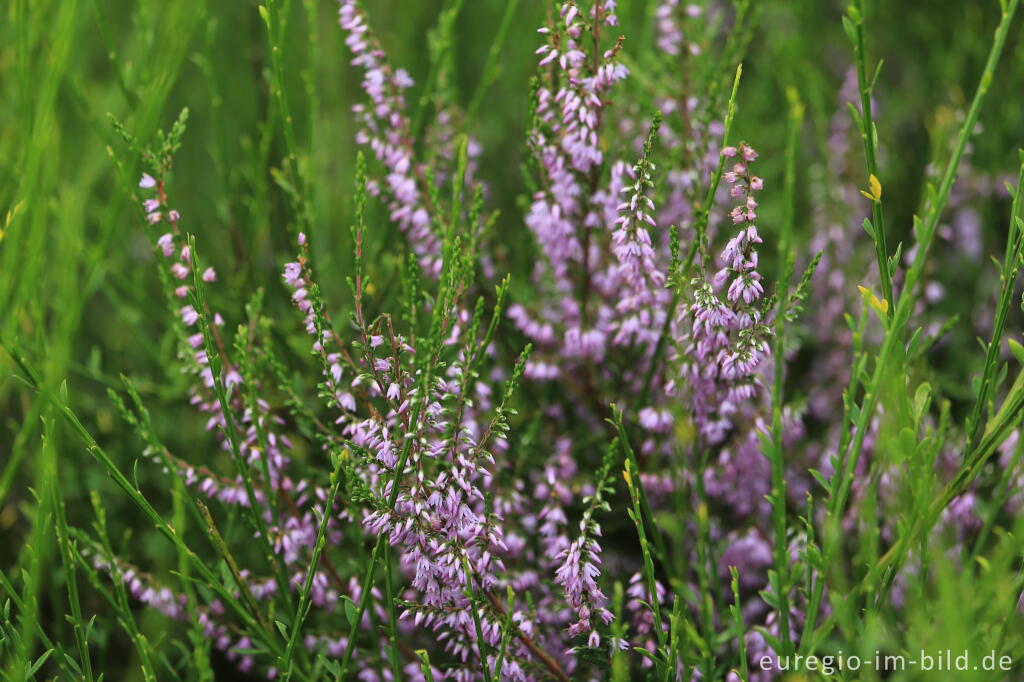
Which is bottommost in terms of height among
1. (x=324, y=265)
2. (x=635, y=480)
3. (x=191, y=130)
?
(x=635, y=480)

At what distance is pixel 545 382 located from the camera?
156 cm

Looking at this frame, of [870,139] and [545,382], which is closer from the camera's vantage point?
[870,139]

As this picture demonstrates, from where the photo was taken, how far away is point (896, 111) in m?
2.26

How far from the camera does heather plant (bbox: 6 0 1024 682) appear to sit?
99cm

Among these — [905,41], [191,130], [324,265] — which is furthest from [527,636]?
[191,130]

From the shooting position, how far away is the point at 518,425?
1693 millimetres

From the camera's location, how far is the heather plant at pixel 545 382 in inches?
39.1

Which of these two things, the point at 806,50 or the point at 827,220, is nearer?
the point at 827,220

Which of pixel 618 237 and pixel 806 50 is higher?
pixel 806 50

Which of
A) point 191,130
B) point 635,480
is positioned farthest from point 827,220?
point 191,130

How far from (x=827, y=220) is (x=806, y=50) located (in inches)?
23.9

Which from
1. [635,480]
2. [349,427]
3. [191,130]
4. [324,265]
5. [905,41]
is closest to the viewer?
[635,480]

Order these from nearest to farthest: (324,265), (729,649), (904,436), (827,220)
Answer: (904,436), (729,649), (324,265), (827,220)

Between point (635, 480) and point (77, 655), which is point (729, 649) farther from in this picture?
point (77, 655)
